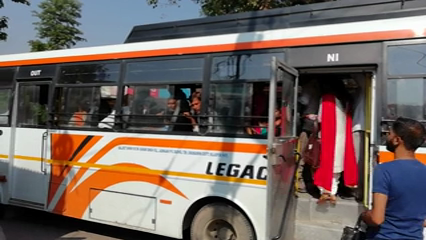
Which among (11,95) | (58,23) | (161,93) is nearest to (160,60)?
(161,93)

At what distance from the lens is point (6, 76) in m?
6.79

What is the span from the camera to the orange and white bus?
4.07m

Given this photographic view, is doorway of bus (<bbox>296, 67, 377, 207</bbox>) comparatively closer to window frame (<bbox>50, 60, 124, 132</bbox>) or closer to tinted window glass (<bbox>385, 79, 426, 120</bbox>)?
tinted window glass (<bbox>385, 79, 426, 120</bbox>)

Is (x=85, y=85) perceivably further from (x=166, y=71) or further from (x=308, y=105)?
(x=308, y=105)

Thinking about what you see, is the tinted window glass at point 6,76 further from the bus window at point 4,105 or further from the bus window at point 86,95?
the bus window at point 86,95

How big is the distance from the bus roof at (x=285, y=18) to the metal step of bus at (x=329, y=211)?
212 centimetres

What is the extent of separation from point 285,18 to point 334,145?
1751 millimetres

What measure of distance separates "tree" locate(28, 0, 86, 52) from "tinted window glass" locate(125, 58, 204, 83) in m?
18.6

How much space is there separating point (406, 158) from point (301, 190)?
260cm

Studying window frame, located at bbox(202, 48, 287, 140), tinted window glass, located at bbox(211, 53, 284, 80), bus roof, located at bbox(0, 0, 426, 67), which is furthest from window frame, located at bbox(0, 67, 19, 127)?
tinted window glass, located at bbox(211, 53, 284, 80)

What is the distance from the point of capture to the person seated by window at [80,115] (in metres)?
5.82

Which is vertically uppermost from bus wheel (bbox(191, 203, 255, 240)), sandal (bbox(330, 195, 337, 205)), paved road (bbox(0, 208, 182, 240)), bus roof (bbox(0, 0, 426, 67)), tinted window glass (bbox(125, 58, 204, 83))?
bus roof (bbox(0, 0, 426, 67))

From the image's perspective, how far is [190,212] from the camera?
493cm

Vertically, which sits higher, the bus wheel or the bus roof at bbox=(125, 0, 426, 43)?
the bus roof at bbox=(125, 0, 426, 43)
